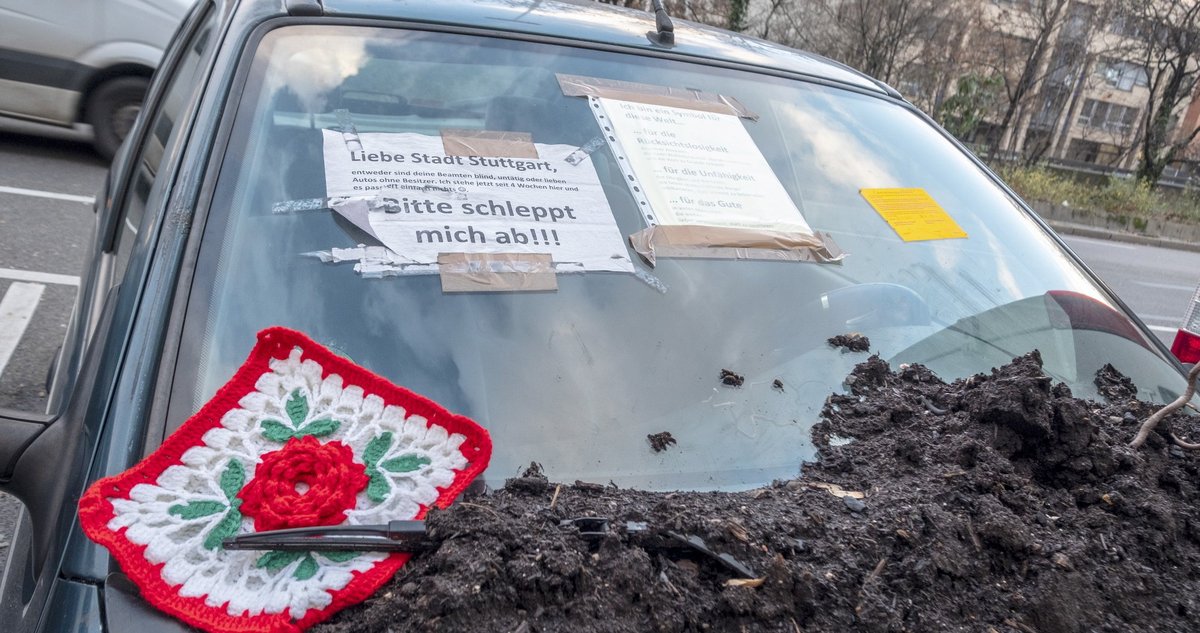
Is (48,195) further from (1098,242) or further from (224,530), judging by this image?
→ (1098,242)

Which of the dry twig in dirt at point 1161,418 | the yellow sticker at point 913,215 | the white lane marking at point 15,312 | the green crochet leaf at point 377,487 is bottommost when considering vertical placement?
the white lane marking at point 15,312

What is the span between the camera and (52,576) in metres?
1.06

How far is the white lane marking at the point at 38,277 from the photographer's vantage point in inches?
190

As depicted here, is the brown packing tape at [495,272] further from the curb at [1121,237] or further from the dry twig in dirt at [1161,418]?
the curb at [1121,237]

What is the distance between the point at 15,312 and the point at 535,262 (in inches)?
154

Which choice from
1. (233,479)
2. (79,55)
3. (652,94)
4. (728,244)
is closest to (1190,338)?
(728,244)

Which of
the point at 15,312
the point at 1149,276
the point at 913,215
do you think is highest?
the point at 1149,276

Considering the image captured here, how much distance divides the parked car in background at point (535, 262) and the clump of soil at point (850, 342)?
1.2 inches

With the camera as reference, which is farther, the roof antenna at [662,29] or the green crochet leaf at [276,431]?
the roof antenna at [662,29]

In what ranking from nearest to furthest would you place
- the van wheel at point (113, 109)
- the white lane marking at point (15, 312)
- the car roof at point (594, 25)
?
the car roof at point (594, 25) < the white lane marking at point (15, 312) < the van wheel at point (113, 109)

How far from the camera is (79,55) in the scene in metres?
6.48

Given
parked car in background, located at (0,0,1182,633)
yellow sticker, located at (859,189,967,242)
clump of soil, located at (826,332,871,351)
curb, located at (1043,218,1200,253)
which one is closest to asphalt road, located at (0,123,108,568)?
parked car in background, located at (0,0,1182,633)

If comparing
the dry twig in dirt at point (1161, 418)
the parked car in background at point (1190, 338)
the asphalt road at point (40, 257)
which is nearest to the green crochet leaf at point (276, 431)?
the dry twig in dirt at point (1161, 418)

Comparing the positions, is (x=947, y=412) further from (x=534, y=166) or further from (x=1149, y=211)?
(x=1149, y=211)
